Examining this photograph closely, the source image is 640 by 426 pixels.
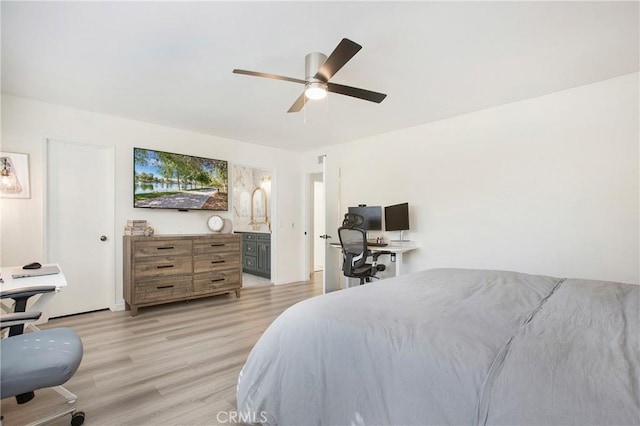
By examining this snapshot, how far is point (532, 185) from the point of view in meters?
3.34

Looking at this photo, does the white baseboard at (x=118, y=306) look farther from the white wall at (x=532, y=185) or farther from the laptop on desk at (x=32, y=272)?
the white wall at (x=532, y=185)

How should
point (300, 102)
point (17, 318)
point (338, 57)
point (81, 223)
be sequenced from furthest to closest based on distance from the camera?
1. point (81, 223)
2. point (300, 102)
3. point (338, 57)
4. point (17, 318)

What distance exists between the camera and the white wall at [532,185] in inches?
113

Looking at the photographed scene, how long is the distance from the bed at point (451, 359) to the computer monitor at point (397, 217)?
2.44m

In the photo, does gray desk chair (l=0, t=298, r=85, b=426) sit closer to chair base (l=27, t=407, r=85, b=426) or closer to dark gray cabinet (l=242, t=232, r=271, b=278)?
chair base (l=27, t=407, r=85, b=426)

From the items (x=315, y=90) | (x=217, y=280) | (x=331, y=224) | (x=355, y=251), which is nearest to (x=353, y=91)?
(x=315, y=90)

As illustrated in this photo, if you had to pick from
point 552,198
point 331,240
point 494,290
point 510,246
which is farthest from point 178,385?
point 552,198

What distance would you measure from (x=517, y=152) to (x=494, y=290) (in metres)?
2.35

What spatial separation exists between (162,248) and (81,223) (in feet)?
3.40

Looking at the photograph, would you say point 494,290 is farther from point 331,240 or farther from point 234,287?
point 234,287

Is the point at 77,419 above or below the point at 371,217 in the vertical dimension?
below

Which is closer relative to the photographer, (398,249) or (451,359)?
(451,359)

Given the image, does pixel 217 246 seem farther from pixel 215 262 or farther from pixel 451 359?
pixel 451 359

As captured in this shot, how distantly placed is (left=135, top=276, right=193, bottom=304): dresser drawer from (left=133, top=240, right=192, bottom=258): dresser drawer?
1.07 ft
